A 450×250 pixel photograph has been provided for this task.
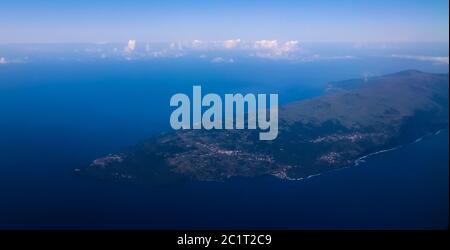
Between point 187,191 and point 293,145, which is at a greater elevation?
point 293,145

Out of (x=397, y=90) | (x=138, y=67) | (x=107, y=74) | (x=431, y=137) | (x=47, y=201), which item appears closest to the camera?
(x=47, y=201)

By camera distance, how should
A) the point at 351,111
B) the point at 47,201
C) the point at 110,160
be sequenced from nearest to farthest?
1. the point at 47,201
2. the point at 110,160
3. the point at 351,111

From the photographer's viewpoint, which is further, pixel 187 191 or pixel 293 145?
pixel 293 145

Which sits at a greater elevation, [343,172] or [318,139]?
[318,139]

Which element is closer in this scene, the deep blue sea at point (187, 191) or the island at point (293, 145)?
the deep blue sea at point (187, 191)

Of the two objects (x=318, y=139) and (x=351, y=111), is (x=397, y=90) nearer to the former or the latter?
(x=351, y=111)

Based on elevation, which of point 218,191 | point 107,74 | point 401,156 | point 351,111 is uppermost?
point 107,74

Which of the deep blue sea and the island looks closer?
the deep blue sea
